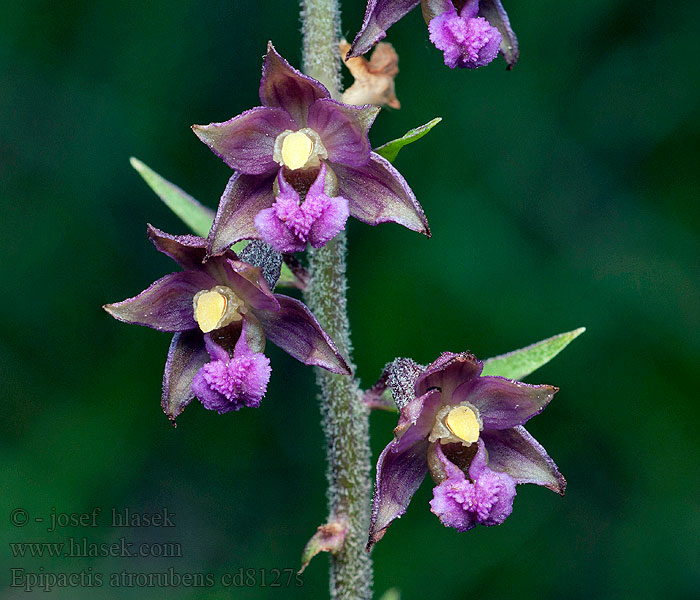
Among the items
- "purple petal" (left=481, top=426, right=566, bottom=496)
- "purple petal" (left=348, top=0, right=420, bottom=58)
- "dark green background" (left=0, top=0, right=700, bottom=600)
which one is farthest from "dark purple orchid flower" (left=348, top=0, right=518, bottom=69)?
"dark green background" (left=0, top=0, right=700, bottom=600)

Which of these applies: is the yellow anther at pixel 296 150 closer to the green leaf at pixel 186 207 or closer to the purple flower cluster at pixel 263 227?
the purple flower cluster at pixel 263 227

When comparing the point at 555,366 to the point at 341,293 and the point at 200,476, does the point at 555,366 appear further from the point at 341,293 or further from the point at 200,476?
the point at 341,293

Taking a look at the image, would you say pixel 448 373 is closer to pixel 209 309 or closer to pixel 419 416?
pixel 419 416

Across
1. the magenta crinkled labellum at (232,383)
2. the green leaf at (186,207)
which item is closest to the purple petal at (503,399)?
the magenta crinkled labellum at (232,383)

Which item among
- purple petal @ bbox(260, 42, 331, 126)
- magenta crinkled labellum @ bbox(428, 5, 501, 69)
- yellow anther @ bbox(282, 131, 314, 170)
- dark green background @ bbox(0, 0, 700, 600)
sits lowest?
dark green background @ bbox(0, 0, 700, 600)

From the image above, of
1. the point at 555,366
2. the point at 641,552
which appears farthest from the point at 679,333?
the point at 641,552

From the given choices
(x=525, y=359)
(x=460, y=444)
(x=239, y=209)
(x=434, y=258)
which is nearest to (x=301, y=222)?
(x=239, y=209)

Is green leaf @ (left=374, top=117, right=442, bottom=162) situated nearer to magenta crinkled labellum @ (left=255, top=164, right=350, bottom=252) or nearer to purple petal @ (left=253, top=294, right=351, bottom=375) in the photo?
magenta crinkled labellum @ (left=255, top=164, right=350, bottom=252)
